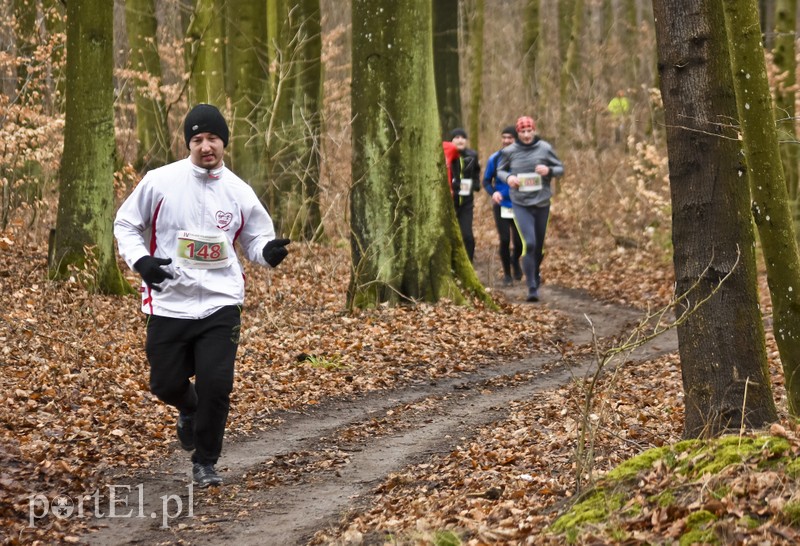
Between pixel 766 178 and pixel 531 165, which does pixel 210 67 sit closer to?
pixel 531 165

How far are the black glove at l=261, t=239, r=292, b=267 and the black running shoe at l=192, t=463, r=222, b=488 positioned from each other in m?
1.39

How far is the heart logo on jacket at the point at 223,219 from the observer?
20.9 ft

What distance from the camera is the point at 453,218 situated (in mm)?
12977

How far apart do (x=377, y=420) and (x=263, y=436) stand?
39.0 inches

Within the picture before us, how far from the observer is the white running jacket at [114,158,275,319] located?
625cm

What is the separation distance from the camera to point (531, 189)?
14.6 m

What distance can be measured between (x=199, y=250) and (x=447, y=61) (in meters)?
13.8

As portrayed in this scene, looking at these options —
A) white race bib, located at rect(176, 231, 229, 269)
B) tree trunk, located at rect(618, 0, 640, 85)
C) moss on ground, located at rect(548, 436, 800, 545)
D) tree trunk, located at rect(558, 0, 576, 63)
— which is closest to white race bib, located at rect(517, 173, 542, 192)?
white race bib, located at rect(176, 231, 229, 269)

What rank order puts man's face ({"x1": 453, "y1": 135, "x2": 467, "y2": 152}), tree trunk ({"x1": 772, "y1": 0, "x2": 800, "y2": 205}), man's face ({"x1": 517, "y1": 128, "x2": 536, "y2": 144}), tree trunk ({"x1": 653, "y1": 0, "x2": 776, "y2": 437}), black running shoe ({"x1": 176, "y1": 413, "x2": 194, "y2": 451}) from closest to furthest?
tree trunk ({"x1": 653, "y1": 0, "x2": 776, "y2": 437}), black running shoe ({"x1": 176, "y1": 413, "x2": 194, "y2": 451}), man's face ({"x1": 517, "y1": 128, "x2": 536, "y2": 144}), man's face ({"x1": 453, "y1": 135, "x2": 467, "y2": 152}), tree trunk ({"x1": 772, "y1": 0, "x2": 800, "y2": 205})

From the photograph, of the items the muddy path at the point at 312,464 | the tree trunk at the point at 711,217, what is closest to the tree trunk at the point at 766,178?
the tree trunk at the point at 711,217

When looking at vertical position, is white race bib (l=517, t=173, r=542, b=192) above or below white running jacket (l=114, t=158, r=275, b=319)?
above

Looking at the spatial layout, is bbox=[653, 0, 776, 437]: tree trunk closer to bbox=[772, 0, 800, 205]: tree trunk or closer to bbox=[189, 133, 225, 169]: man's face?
bbox=[189, 133, 225, 169]: man's face

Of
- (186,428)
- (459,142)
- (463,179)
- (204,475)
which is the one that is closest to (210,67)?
(459,142)

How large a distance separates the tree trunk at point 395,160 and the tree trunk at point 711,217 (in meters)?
6.68
